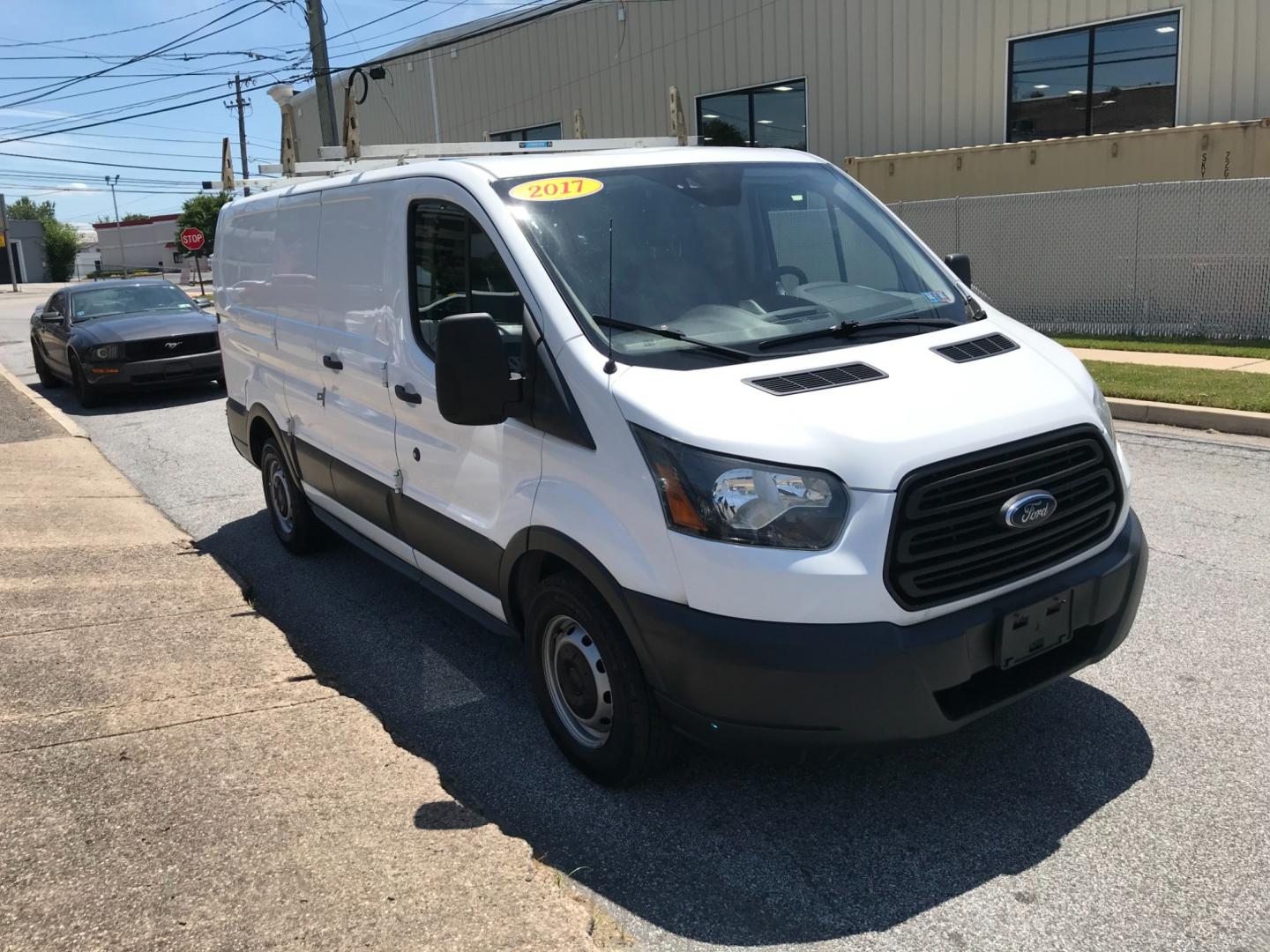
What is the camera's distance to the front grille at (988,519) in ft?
9.80

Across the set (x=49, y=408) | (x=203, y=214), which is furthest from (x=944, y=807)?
(x=203, y=214)

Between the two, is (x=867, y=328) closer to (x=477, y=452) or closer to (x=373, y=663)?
(x=477, y=452)

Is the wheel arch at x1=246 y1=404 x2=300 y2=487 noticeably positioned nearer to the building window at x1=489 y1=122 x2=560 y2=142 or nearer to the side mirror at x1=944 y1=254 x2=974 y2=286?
the side mirror at x1=944 y1=254 x2=974 y2=286

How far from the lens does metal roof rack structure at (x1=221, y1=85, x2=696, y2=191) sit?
5.67 meters

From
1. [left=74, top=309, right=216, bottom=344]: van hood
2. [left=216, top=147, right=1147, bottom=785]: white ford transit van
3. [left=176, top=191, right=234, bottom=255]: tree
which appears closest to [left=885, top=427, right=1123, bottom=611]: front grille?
[left=216, top=147, right=1147, bottom=785]: white ford transit van

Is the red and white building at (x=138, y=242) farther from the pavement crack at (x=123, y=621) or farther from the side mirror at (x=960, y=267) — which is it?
the side mirror at (x=960, y=267)

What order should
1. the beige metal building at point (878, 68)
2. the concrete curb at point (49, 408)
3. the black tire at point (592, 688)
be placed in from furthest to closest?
1. the beige metal building at point (878, 68)
2. the concrete curb at point (49, 408)
3. the black tire at point (592, 688)

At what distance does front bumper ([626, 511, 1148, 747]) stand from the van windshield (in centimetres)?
91

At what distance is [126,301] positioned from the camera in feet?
50.6

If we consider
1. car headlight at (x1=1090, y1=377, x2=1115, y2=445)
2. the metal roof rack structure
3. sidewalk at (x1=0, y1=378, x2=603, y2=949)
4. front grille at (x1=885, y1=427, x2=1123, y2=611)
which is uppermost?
the metal roof rack structure

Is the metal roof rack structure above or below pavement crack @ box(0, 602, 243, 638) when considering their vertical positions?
above

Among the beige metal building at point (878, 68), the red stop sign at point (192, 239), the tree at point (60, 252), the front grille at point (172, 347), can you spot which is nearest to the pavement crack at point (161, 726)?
the front grille at point (172, 347)

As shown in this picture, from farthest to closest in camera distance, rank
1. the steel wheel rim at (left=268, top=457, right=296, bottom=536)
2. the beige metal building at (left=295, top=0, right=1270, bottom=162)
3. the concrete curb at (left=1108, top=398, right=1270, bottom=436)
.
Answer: the beige metal building at (left=295, top=0, right=1270, bottom=162), the concrete curb at (left=1108, top=398, right=1270, bottom=436), the steel wheel rim at (left=268, top=457, right=296, bottom=536)

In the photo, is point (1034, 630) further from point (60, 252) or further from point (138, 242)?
point (60, 252)
